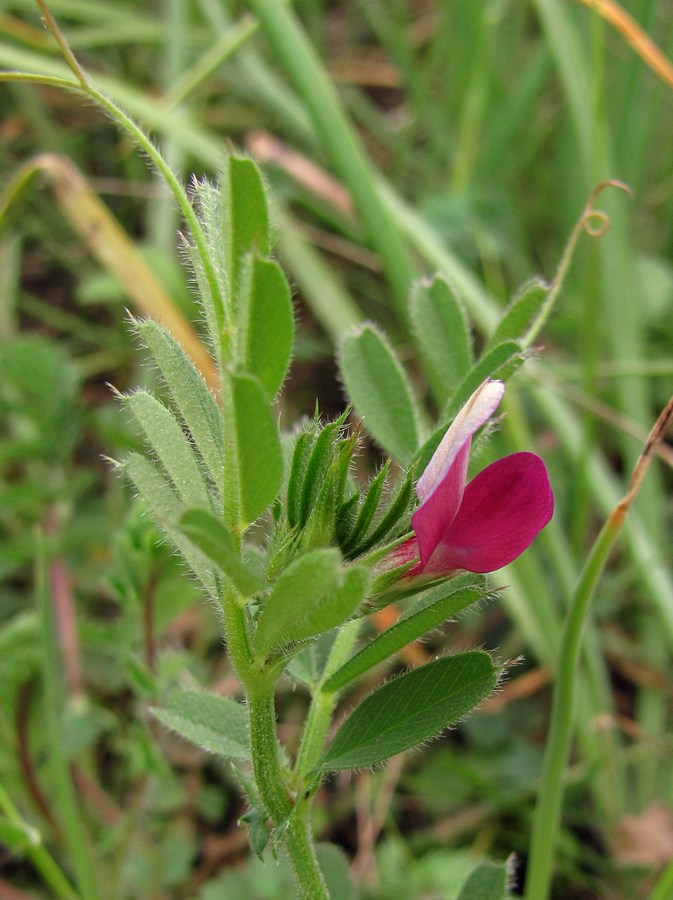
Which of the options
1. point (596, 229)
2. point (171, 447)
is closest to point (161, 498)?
point (171, 447)

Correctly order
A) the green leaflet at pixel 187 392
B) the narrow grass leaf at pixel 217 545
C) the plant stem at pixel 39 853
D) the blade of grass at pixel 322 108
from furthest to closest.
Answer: the blade of grass at pixel 322 108 → the plant stem at pixel 39 853 → the green leaflet at pixel 187 392 → the narrow grass leaf at pixel 217 545

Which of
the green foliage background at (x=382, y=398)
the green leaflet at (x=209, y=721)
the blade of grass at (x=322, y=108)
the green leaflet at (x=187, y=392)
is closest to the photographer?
the green leaflet at (x=187, y=392)

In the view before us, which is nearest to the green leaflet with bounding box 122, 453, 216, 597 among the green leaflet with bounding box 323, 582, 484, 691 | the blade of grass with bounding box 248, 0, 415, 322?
the green leaflet with bounding box 323, 582, 484, 691

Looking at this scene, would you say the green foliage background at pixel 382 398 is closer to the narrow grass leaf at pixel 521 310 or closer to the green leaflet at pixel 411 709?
the narrow grass leaf at pixel 521 310

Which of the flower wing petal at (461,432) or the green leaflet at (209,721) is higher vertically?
the flower wing petal at (461,432)

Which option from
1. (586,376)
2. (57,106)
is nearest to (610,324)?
(586,376)

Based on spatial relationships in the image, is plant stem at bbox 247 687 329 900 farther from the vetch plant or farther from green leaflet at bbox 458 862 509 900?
green leaflet at bbox 458 862 509 900

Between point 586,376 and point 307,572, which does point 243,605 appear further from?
point 586,376

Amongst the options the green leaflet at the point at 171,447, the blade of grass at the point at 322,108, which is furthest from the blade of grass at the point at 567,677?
the blade of grass at the point at 322,108
